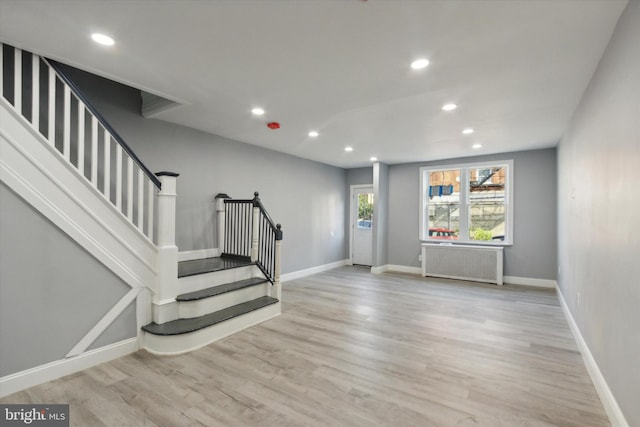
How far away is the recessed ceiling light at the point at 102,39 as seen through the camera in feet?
7.26

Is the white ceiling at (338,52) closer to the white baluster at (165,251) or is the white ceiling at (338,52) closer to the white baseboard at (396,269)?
the white baluster at (165,251)

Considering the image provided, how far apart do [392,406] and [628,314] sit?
5.08ft

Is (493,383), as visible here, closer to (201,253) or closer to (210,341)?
(210,341)

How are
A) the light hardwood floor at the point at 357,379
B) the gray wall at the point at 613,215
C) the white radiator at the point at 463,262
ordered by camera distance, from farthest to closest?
the white radiator at the point at 463,262
the light hardwood floor at the point at 357,379
the gray wall at the point at 613,215

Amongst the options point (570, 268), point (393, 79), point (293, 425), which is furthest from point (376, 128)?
point (293, 425)

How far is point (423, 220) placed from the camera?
703 centimetres

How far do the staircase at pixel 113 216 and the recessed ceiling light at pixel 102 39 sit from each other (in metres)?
0.63

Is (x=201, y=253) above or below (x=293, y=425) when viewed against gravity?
above

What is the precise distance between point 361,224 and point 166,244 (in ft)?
18.3

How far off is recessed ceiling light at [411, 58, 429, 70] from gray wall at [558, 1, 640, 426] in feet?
3.89

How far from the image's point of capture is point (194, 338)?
10.0 ft

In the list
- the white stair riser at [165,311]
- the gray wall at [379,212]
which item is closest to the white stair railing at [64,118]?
the white stair riser at [165,311]

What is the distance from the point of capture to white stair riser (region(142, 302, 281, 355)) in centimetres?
294

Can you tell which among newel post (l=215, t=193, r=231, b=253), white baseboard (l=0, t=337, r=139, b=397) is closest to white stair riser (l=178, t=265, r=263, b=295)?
white baseboard (l=0, t=337, r=139, b=397)
